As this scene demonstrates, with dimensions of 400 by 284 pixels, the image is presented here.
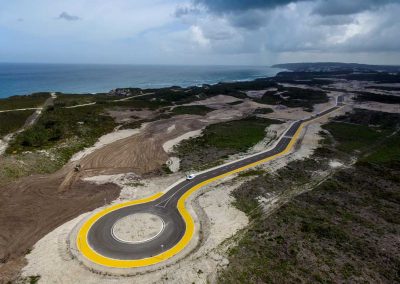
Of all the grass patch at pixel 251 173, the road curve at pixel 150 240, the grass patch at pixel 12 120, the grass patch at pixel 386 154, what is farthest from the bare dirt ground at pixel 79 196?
the grass patch at pixel 386 154

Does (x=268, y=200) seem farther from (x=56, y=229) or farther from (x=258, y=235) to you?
(x=56, y=229)

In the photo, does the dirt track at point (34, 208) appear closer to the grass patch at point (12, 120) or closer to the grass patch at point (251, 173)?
the grass patch at point (251, 173)

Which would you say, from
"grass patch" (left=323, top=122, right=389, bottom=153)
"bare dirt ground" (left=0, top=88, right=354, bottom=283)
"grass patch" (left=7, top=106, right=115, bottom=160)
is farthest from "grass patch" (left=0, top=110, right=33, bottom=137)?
"grass patch" (left=323, top=122, right=389, bottom=153)

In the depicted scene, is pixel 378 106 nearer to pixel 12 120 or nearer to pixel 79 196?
pixel 79 196

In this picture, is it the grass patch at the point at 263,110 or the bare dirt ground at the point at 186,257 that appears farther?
the grass patch at the point at 263,110

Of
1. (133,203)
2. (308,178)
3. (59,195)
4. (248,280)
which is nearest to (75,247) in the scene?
(133,203)

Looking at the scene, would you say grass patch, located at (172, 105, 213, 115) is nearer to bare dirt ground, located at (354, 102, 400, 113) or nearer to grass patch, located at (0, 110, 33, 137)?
grass patch, located at (0, 110, 33, 137)

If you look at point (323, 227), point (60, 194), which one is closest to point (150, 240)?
point (60, 194)
